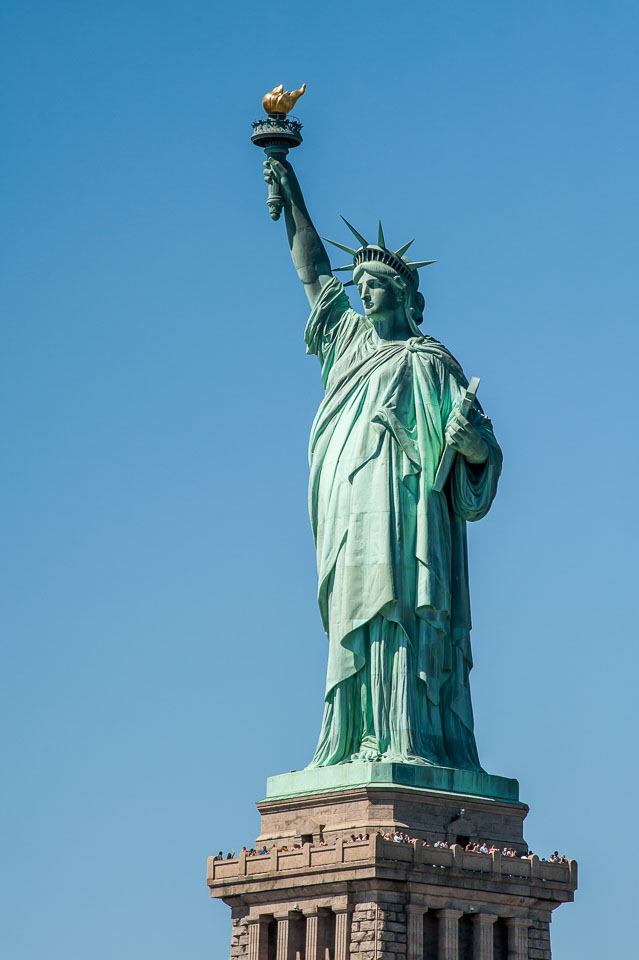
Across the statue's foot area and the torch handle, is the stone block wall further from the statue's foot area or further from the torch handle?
the torch handle

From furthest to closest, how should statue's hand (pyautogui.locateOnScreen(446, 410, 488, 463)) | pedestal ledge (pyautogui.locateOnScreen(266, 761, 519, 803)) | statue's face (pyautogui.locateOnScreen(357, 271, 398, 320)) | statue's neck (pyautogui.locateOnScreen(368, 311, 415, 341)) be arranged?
1. statue's neck (pyautogui.locateOnScreen(368, 311, 415, 341))
2. statue's face (pyautogui.locateOnScreen(357, 271, 398, 320))
3. statue's hand (pyautogui.locateOnScreen(446, 410, 488, 463))
4. pedestal ledge (pyautogui.locateOnScreen(266, 761, 519, 803))

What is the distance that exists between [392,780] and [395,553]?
378 centimetres

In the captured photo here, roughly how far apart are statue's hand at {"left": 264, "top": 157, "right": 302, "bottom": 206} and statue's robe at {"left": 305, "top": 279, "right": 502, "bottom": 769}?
2.98 m

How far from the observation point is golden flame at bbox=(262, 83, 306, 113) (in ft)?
166

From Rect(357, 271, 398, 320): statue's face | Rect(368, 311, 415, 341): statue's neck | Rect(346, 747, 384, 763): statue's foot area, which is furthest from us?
Rect(368, 311, 415, 341): statue's neck

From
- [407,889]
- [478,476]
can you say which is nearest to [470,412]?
[478,476]

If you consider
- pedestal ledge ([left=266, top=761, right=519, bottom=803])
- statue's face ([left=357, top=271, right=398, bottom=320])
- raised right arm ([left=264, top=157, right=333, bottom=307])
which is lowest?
pedestal ledge ([left=266, top=761, right=519, bottom=803])

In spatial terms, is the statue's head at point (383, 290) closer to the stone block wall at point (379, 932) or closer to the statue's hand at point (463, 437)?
the statue's hand at point (463, 437)

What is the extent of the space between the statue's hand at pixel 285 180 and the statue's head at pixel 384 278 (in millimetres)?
1297

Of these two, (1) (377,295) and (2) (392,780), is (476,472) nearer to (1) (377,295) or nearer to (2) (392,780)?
(1) (377,295)

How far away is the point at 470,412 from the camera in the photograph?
4756 centimetres

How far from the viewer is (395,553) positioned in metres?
47.2

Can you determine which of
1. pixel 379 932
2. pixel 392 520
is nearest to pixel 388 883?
pixel 379 932

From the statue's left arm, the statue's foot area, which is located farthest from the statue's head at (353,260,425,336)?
the statue's foot area
